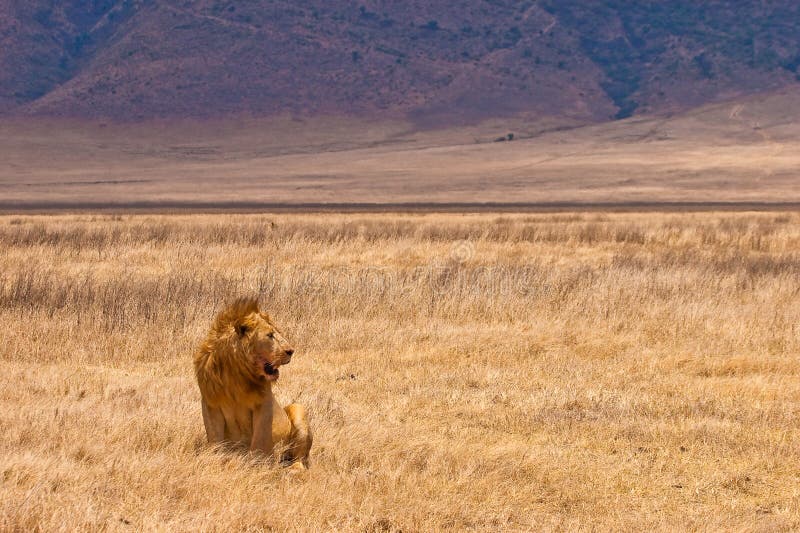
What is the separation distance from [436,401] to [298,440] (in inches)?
112

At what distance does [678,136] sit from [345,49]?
71.1 m

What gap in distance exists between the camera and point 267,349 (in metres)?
6.21

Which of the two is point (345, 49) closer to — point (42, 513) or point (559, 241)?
point (559, 241)

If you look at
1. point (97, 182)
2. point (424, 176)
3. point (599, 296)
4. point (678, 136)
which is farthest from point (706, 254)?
point (678, 136)

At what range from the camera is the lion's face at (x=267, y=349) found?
6.18m

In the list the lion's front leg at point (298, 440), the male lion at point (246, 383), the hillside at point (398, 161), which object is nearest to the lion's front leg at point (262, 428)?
the male lion at point (246, 383)

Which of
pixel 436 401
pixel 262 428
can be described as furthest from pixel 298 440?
pixel 436 401

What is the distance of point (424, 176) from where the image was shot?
104m

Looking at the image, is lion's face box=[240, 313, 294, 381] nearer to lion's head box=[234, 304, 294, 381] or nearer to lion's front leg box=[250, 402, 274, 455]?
lion's head box=[234, 304, 294, 381]

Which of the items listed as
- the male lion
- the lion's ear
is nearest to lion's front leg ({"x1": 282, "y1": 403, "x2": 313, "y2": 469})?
the male lion

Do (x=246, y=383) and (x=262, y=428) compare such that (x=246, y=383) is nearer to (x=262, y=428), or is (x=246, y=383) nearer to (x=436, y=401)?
(x=262, y=428)

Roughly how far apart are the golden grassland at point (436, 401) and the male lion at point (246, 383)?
0.19 m

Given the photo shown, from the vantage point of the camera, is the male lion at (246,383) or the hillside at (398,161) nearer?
the male lion at (246,383)

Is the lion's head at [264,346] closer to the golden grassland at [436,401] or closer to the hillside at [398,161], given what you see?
the golden grassland at [436,401]
